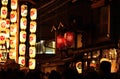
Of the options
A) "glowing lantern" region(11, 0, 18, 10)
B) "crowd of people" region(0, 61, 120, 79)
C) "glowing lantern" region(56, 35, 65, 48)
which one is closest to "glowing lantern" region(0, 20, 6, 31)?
"glowing lantern" region(11, 0, 18, 10)

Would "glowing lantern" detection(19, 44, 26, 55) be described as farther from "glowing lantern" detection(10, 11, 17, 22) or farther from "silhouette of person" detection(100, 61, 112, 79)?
"silhouette of person" detection(100, 61, 112, 79)

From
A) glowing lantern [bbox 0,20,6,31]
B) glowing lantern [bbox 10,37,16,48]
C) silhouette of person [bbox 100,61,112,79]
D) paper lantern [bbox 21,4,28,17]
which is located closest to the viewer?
silhouette of person [bbox 100,61,112,79]

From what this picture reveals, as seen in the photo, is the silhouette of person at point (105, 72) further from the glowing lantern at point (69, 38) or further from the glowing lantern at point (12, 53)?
the glowing lantern at point (12, 53)

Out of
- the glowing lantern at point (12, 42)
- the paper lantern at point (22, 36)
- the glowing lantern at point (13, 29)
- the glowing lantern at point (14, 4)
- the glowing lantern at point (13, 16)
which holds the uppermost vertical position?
the glowing lantern at point (14, 4)

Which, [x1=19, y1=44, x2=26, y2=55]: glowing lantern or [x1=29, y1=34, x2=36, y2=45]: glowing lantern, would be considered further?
[x1=29, y1=34, x2=36, y2=45]: glowing lantern

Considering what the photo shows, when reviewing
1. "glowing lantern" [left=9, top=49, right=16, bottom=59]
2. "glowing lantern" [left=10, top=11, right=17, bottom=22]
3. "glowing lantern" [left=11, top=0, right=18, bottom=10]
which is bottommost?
"glowing lantern" [left=9, top=49, right=16, bottom=59]

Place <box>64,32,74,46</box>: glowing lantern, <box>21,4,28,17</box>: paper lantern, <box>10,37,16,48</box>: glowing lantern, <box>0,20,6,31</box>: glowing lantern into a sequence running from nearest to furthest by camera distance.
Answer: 1. <box>64,32,74,46</box>: glowing lantern
2. <box>10,37,16,48</box>: glowing lantern
3. <box>0,20,6,31</box>: glowing lantern
4. <box>21,4,28,17</box>: paper lantern

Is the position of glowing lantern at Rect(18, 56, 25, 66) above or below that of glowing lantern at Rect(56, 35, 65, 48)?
below

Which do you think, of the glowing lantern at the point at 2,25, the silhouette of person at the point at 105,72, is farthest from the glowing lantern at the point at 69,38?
the silhouette of person at the point at 105,72

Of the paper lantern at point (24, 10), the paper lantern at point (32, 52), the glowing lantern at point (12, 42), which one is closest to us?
the glowing lantern at point (12, 42)

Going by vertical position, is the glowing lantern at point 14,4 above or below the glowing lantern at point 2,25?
above

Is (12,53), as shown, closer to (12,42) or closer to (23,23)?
(12,42)

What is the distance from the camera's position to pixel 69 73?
805 cm

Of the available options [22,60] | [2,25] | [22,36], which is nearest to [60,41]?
[22,36]
